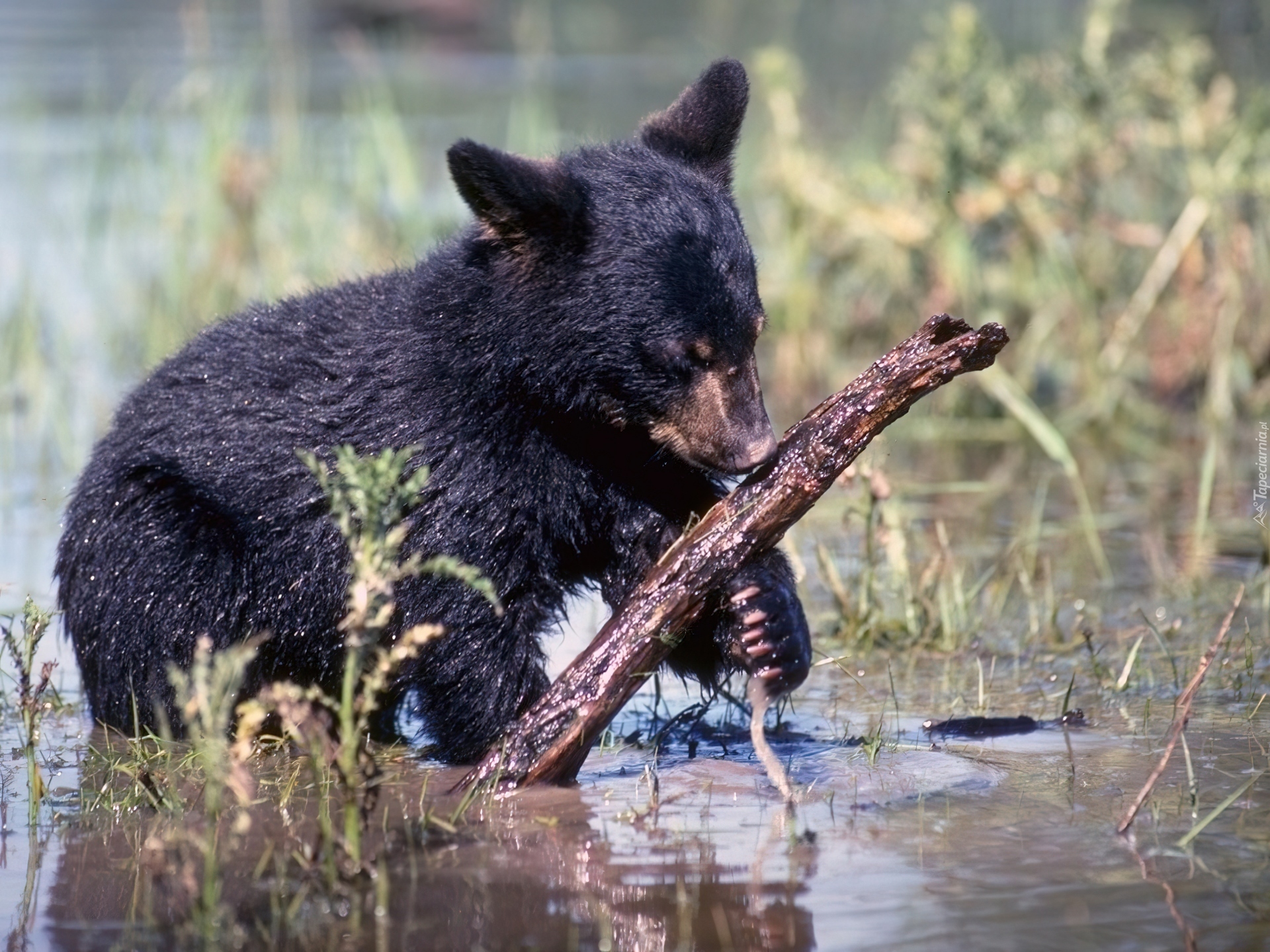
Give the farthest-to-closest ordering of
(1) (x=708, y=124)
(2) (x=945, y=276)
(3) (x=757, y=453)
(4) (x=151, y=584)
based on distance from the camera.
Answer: (2) (x=945, y=276)
(1) (x=708, y=124)
(4) (x=151, y=584)
(3) (x=757, y=453)

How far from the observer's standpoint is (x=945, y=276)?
791cm

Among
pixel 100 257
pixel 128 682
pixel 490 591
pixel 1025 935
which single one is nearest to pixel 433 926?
pixel 490 591

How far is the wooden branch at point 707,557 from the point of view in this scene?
12.5 feet

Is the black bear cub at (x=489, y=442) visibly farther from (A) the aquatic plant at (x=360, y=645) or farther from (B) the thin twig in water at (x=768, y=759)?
(A) the aquatic plant at (x=360, y=645)

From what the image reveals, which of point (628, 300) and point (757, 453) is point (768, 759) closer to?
point (757, 453)

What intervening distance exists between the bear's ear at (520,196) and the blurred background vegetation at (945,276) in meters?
1.40

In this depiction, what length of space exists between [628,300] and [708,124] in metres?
0.78

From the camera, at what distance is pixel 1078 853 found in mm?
3359

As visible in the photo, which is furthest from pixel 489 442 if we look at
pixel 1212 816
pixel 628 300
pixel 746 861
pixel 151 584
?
pixel 1212 816

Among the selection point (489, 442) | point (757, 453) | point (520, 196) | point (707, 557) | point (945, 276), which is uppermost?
point (945, 276)

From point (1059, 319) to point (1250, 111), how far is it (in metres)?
1.22

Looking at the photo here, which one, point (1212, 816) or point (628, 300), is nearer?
point (1212, 816)

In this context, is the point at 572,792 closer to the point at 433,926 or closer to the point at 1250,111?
the point at 433,926

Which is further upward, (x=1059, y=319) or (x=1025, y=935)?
(x=1059, y=319)
